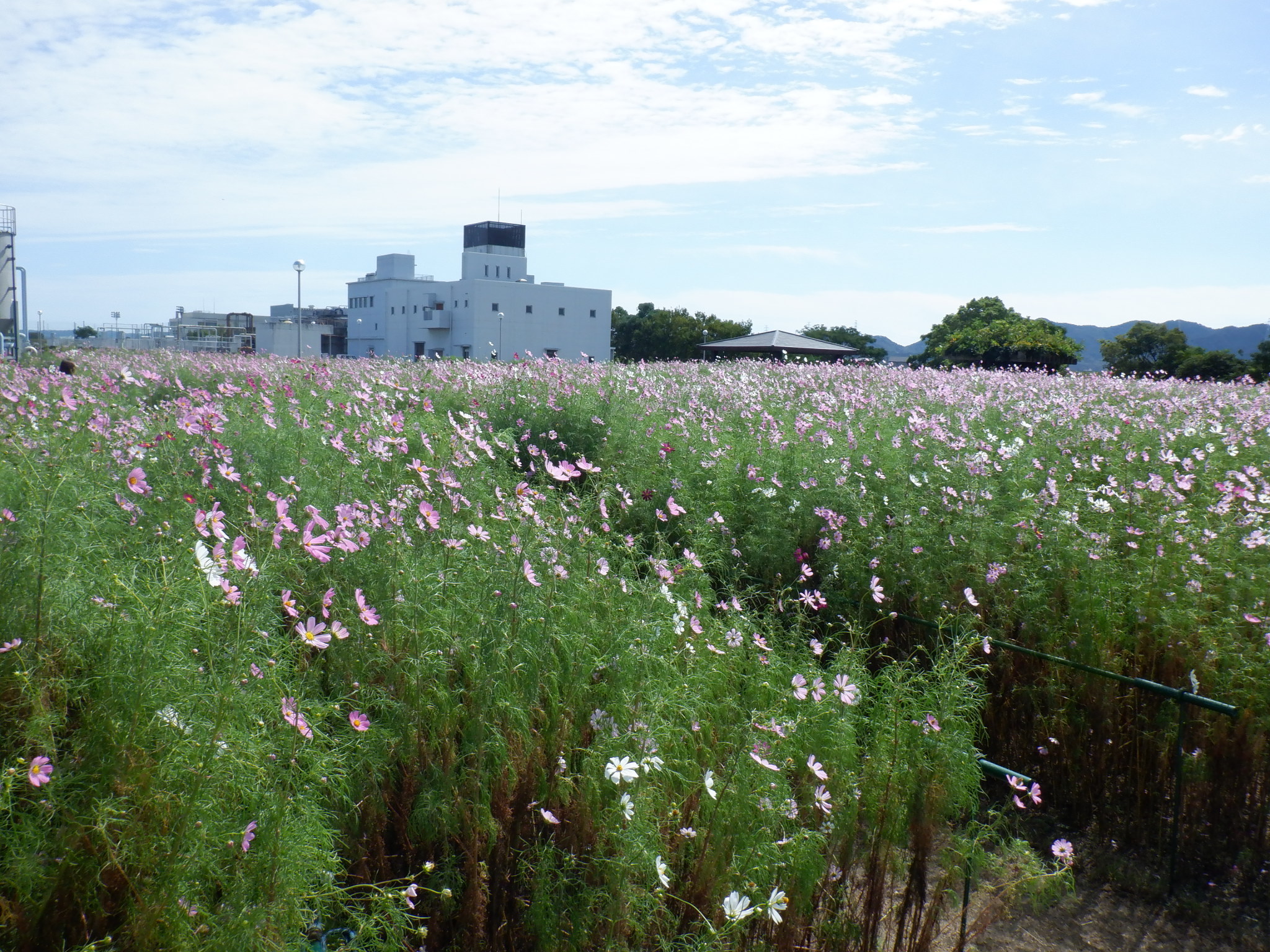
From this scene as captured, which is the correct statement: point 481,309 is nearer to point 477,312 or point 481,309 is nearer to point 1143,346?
point 477,312

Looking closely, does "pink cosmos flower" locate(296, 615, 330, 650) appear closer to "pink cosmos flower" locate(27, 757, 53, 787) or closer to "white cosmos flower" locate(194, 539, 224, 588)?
"white cosmos flower" locate(194, 539, 224, 588)

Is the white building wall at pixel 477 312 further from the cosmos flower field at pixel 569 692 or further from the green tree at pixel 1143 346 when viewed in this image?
the cosmos flower field at pixel 569 692

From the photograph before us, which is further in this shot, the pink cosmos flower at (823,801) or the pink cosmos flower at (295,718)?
the pink cosmos flower at (823,801)

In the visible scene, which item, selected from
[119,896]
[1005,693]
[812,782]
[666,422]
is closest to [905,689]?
[812,782]

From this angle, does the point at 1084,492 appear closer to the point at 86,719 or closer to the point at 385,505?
the point at 385,505

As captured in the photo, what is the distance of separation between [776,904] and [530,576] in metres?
1.13

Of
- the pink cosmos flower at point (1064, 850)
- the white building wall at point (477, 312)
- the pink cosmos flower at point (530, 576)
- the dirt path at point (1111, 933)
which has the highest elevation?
A: the white building wall at point (477, 312)

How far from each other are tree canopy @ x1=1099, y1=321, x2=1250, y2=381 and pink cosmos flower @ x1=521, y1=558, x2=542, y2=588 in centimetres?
3091

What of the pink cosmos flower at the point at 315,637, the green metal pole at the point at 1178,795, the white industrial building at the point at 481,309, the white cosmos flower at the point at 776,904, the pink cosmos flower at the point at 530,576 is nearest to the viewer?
the pink cosmos flower at the point at 315,637

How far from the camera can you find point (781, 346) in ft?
77.3

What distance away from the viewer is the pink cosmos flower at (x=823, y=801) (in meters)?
2.59

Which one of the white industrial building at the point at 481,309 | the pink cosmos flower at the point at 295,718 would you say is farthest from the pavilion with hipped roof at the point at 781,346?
the white industrial building at the point at 481,309

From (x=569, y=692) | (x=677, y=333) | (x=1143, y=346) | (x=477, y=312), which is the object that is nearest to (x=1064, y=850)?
(x=569, y=692)

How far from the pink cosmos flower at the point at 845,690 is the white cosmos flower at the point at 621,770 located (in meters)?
0.84
